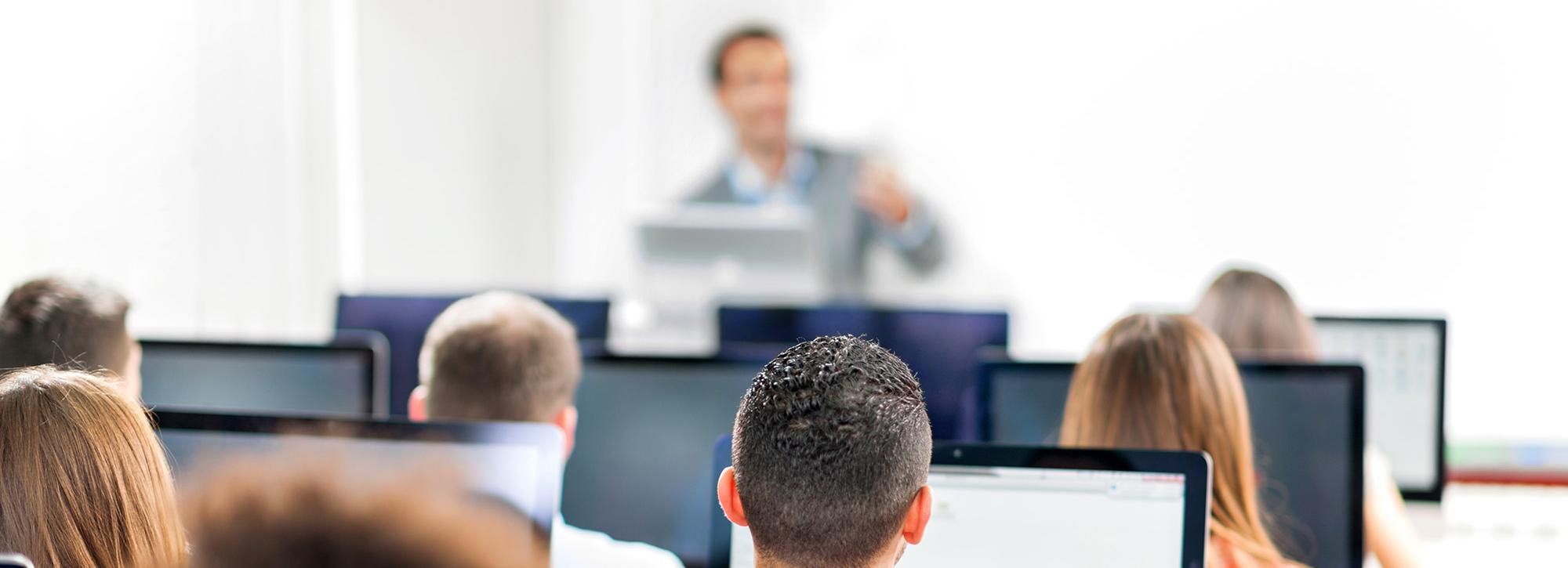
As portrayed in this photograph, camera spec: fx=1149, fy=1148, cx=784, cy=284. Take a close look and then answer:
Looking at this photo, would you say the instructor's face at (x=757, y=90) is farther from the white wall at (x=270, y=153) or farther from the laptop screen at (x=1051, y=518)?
the laptop screen at (x=1051, y=518)

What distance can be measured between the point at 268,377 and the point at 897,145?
252 centimetres

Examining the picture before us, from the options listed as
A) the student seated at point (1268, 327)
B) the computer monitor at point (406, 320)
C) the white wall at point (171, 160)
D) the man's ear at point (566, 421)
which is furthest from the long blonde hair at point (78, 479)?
the white wall at point (171, 160)

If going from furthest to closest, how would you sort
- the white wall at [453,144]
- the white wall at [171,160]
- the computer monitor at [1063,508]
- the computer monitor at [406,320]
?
the white wall at [453,144] → the white wall at [171,160] → the computer monitor at [406,320] → the computer monitor at [1063,508]

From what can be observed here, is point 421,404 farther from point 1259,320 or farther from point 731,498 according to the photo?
point 1259,320

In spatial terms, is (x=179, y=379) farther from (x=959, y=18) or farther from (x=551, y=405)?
(x=959, y=18)

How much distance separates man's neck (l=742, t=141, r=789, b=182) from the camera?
4.03 m

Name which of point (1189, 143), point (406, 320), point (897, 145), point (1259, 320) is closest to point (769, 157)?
point (897, 145)

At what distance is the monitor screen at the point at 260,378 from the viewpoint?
1693 millimetres

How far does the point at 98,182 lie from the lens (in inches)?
110

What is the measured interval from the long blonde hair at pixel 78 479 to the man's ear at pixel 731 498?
1.53ft

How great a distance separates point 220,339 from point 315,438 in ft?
2.48

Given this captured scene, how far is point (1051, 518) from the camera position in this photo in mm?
1074

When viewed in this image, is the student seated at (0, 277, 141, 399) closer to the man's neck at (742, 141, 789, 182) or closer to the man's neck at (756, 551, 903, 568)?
the man's neck at (756, 551, 903, 568)

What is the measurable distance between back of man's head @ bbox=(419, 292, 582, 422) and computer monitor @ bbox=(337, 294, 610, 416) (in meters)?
0.67
